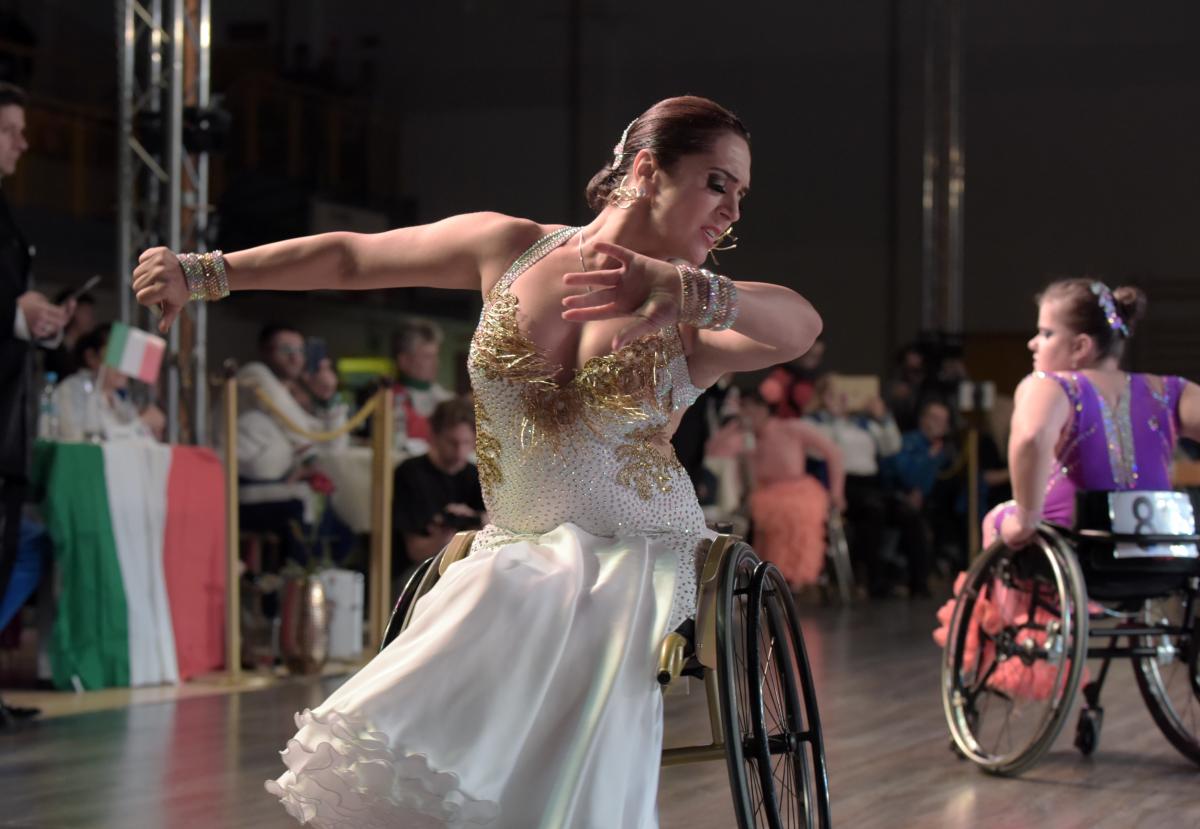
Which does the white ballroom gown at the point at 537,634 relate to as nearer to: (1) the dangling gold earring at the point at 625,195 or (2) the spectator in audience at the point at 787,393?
(1) the dangling gold earring at the point at 625,195

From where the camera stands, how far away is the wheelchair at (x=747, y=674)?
6.82ft

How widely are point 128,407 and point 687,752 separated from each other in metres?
4.17

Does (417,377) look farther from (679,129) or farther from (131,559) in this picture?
(679,129)

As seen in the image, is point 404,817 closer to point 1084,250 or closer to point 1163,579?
point 1163,579

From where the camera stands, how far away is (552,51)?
13.4m

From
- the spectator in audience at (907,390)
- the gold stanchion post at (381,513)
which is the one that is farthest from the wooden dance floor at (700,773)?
the spectator in audience at (907,390)

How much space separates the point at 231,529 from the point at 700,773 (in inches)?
92.2

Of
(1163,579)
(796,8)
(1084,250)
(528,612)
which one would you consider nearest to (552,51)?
(796,8)

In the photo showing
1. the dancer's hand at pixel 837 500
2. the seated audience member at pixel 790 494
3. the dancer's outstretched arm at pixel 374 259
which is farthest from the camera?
the dancer's hand at pixel 837 500

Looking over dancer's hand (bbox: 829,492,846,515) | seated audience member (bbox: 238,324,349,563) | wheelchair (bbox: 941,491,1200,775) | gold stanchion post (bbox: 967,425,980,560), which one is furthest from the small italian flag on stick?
gold stanchion post (bbox: 967,425,980,560)

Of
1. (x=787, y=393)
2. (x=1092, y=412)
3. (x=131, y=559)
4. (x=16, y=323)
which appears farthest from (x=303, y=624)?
(x=787, y=393)

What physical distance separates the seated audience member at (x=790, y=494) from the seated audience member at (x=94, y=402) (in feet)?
13.0

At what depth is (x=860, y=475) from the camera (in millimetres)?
9867

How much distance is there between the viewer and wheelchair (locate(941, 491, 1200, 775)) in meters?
3.63
